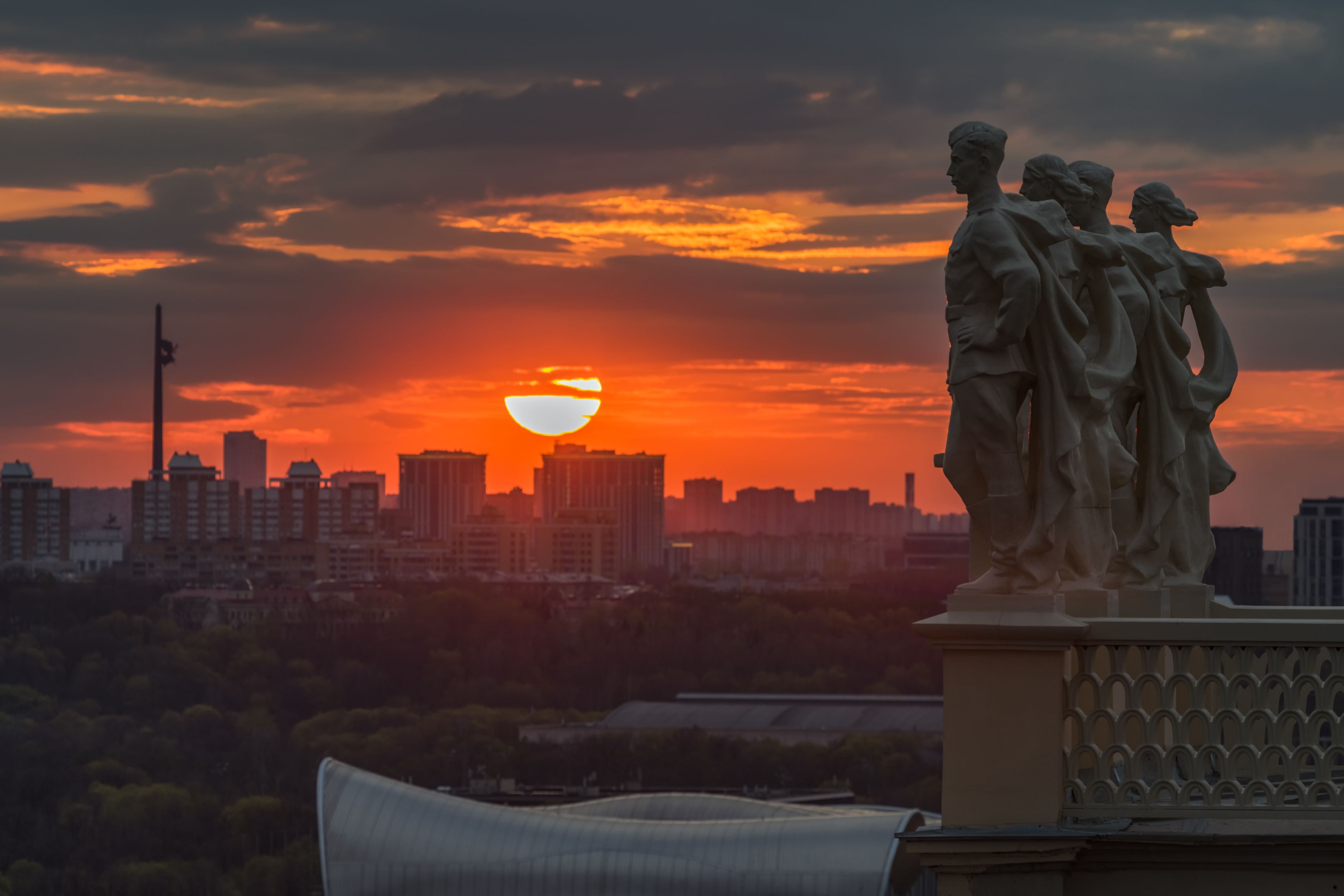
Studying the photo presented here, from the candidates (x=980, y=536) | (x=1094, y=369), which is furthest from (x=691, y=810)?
(x=980, y=536)

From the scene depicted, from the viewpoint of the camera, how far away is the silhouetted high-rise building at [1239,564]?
318 feet

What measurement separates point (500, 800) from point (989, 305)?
143449 millimetres

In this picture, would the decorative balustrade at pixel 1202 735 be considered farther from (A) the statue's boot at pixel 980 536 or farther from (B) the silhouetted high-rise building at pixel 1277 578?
(B) the silhouetted high-rise building at pixel 1277 578

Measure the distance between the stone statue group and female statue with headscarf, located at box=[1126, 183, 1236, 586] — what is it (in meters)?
0.02

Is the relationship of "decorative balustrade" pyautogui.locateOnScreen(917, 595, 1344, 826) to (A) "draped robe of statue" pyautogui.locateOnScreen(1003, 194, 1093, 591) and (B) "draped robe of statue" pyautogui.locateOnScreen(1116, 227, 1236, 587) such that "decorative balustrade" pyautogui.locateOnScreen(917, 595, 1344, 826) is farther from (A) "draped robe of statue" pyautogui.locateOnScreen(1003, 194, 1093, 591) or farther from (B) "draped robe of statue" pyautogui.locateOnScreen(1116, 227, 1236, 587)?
(B) "draped robe of statue" pyautogui.locateOnScreen(1116, 227, 1236, 587)

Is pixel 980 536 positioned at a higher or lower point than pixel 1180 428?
lower

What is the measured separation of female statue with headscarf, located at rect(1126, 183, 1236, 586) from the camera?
1609cm

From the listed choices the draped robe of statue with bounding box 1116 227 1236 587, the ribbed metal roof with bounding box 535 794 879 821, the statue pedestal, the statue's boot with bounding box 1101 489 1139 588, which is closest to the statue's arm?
the statue pedestal

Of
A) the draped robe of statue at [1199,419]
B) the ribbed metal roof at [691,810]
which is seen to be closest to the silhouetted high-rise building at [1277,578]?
the ribbed metal roof at [691,810]

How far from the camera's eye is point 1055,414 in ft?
42.1

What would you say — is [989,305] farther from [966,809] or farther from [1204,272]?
[1204,272]

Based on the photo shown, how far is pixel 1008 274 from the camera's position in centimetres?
1249

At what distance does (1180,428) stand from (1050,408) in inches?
141

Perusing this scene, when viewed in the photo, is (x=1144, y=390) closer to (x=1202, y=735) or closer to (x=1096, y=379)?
(x=1096, y=379)
